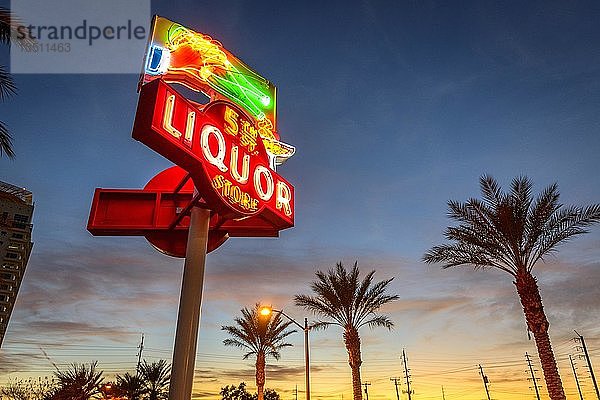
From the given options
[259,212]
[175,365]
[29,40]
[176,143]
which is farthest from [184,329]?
[29,40]

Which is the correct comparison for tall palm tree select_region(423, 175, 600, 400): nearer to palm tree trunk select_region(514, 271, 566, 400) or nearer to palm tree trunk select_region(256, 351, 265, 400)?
palm tree trunk select_region(514, 271, 566, 400)

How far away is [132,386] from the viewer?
40.5 meters

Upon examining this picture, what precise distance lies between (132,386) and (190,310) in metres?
38.4

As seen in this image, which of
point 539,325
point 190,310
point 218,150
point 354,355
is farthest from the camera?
point 354,355

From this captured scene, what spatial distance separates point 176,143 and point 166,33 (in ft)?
10.1

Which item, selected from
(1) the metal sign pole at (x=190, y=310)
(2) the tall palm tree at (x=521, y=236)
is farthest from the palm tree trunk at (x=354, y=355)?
(1) the metal sign pole at (x=190, y=310)

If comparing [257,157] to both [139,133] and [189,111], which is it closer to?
[189,111]

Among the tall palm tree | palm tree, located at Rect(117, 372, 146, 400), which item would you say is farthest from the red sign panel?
palm tree, located at Rect(117, 372, 146, 400)

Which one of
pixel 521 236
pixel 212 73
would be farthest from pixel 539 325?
pixel 212 73

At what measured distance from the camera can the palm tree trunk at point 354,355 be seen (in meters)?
26.5

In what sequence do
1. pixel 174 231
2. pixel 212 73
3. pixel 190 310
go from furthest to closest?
1. pixel 174 231
2. pixel 212 73
3. pixel 190 310

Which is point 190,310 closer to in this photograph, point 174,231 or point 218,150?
point 174,231

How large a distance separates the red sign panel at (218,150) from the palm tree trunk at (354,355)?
1931cm

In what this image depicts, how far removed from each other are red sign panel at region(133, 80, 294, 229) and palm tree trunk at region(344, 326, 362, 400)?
19.3m
